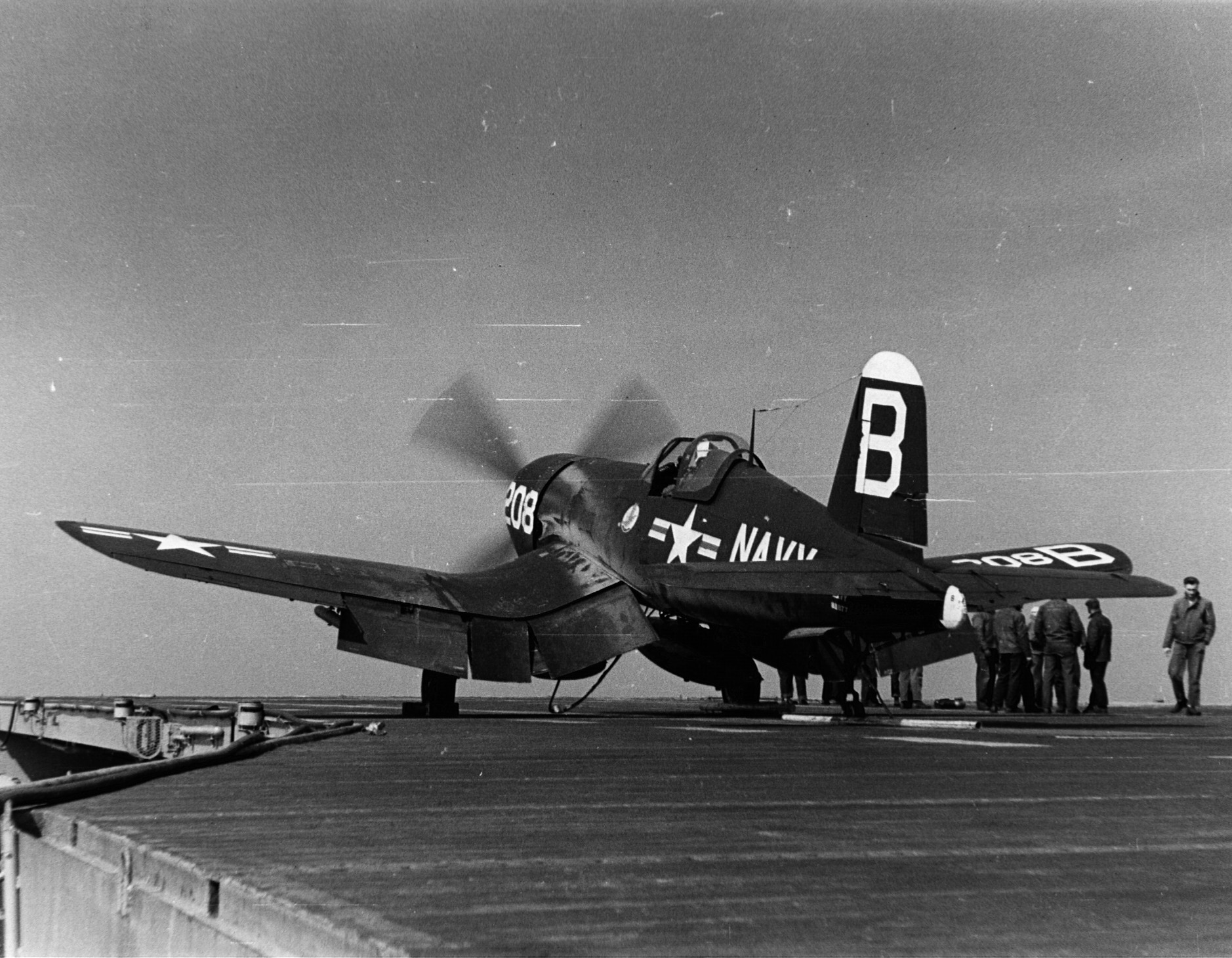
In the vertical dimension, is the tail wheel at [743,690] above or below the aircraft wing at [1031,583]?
below

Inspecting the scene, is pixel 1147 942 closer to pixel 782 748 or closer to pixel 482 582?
pixel 782 748

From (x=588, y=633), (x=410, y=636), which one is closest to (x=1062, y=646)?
(x=588, y=633)

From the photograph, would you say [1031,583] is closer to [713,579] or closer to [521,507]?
[713,579]

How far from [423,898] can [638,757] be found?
14.6 ft

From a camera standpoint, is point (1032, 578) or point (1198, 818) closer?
point (1198, 818)

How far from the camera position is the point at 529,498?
1833 centimetres

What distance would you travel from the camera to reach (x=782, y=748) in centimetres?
786

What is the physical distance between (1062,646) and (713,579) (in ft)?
27.0

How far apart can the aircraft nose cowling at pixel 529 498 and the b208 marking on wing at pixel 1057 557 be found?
5736 millimetres

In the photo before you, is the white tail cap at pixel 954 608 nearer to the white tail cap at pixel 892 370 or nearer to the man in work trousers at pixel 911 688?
the white tail cap at pixel 892 370

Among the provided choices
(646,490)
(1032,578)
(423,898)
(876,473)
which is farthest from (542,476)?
(423,898)

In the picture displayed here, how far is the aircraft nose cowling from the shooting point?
18094 mm

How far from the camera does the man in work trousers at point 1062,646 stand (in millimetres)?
17562

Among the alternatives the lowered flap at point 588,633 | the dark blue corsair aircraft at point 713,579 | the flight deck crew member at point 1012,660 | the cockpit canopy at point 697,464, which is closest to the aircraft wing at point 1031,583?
the dark blue corsair aircraft at point 713,579
